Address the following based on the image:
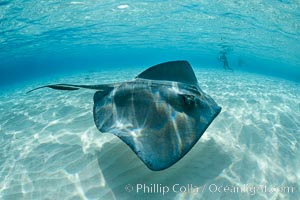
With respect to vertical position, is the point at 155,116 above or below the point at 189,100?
below

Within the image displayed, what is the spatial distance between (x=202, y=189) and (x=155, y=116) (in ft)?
4.90

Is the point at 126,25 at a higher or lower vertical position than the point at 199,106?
higher

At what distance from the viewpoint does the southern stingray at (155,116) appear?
254 cm

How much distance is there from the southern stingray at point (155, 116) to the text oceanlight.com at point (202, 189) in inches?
42.4

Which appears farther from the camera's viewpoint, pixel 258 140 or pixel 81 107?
pixel 81 107

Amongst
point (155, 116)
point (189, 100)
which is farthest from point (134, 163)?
point (189, 100)

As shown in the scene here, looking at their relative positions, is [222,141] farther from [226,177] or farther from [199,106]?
[199,106]

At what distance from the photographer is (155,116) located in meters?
3.17

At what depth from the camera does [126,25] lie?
25688 millimetres

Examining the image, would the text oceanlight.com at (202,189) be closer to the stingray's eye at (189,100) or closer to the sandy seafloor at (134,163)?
the sandy seafloor at (134,163)

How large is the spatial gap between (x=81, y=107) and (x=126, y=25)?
68.1 feet

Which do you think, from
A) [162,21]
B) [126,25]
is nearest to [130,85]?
[162,21]

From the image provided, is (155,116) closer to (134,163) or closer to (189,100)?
(189,100)

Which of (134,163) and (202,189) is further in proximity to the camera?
(134,163)
